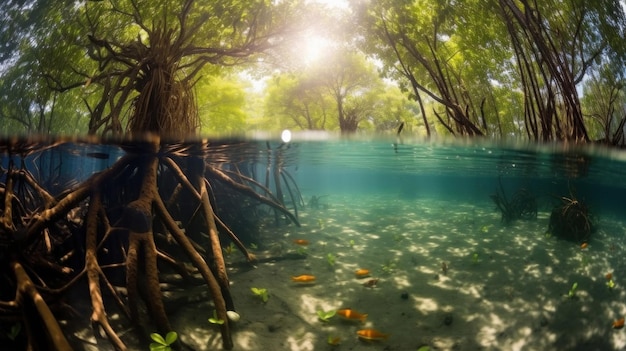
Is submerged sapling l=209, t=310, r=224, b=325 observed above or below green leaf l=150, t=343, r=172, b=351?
above

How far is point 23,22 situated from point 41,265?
8.48 ft

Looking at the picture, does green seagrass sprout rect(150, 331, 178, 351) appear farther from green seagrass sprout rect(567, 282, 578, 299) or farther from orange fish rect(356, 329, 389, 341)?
green seagrass sprout rect(567, 282, 578, 299)

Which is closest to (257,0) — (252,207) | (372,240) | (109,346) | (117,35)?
(117,35)

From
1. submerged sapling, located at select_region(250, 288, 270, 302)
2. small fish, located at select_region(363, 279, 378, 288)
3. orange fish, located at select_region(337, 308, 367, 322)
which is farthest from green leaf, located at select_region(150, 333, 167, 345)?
small fish, located at select_region(363, 279, 378, 288)

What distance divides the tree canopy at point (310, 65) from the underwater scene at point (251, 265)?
2.51ft

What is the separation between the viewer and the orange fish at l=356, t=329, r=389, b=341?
3736 millimetres

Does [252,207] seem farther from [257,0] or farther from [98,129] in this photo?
[257,0]

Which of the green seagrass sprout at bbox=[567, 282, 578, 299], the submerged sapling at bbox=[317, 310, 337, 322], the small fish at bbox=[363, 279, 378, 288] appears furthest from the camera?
the green seagrass sprout at bbox=[567, 282, 578, 299]

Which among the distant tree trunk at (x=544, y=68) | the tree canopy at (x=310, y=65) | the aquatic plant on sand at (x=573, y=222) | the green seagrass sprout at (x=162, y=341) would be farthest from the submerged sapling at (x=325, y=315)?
the aquatic plant on sand at (x=573, y=222)

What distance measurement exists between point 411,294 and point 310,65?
356 centimetres

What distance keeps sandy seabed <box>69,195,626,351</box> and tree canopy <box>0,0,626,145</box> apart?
7.37 ft

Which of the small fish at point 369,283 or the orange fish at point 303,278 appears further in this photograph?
the small fish at point 369,283

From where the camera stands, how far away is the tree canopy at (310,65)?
7.18ft

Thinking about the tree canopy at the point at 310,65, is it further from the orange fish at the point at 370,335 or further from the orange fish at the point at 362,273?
the orange fish at the point at 362,273
